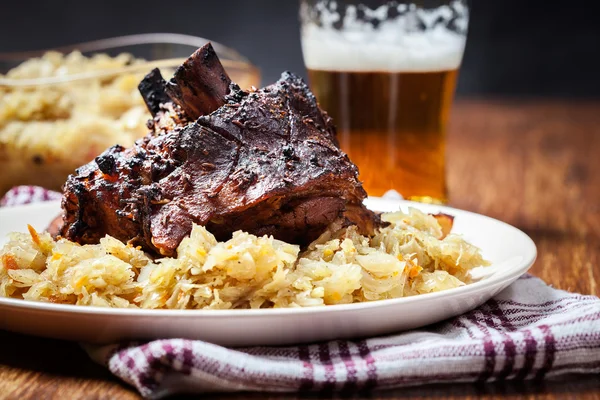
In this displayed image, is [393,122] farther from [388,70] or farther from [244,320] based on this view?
[244,320]

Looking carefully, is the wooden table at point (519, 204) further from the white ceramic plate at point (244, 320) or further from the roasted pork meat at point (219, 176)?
the roasted pork meat at point (219, 176)

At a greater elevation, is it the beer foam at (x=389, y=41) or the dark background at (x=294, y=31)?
the beer foam at (x=389, y=41)

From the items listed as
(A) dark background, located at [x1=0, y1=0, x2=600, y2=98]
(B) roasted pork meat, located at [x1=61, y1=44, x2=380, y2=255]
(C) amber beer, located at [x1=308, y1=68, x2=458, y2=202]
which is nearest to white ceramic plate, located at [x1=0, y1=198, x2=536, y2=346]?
(B) roasted pork meat, located at [x1=61, y1=44, x2=380, y2=255]

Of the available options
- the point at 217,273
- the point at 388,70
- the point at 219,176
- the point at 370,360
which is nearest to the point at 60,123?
the point at 388,70

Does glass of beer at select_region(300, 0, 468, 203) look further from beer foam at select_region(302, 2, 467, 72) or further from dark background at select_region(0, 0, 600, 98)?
dark background at select_region(0, 0, 600, 98)

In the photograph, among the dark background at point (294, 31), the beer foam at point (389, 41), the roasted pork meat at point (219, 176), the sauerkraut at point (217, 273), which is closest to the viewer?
the sauerkraut at point (217, 273)

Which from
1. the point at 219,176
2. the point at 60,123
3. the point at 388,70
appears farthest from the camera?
the point at 60,123

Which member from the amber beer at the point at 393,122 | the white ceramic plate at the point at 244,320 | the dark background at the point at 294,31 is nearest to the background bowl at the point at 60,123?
the amber beer at the point at 393,122
